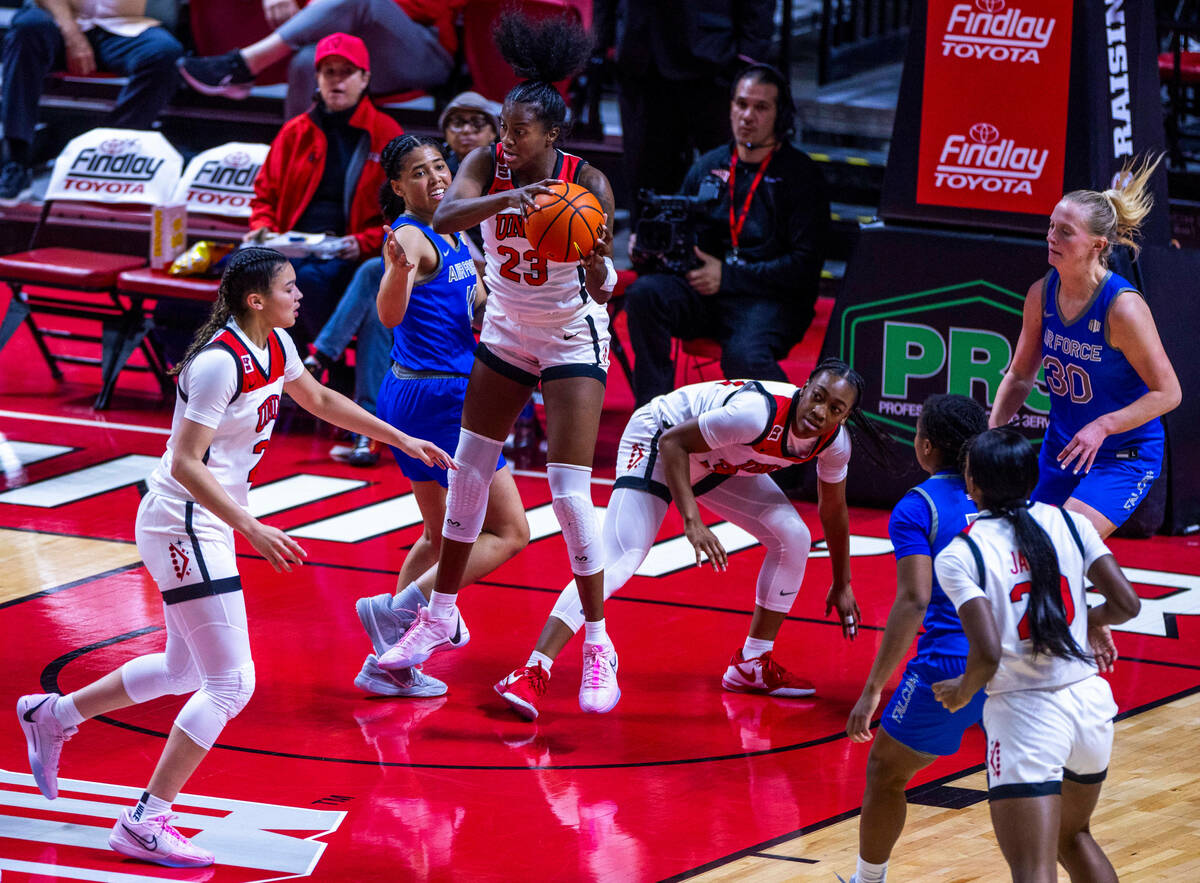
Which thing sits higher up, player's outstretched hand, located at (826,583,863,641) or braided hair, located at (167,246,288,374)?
braided hair, located at (167,246,288,374)

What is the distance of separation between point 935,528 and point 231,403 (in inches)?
74.7

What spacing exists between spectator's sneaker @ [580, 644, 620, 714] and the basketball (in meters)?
1.33

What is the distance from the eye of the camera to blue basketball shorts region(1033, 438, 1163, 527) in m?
5.52

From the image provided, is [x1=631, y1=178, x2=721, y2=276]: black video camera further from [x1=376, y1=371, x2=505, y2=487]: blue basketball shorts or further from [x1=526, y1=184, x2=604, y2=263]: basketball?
[x1=526, y1=184, x2=604, y2=263]: basketball

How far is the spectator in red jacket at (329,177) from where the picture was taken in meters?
9.09

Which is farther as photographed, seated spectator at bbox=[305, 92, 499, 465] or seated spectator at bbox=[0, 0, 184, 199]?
seated spectator at bbox=[0, 0, 184, 199]

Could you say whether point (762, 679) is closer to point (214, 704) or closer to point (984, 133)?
point (214, 704)

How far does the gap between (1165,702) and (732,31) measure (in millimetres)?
5386

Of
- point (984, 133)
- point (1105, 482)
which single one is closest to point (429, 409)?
point (1105, 482)

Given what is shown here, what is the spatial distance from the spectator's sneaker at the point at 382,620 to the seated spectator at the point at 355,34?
573 cm

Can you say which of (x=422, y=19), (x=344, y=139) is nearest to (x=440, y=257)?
(x=344, y=139)

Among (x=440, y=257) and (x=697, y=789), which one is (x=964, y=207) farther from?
(x=697, y=789)

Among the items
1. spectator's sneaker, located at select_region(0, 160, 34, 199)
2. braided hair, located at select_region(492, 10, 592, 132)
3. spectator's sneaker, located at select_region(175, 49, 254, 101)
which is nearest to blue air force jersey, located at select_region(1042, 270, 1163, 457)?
braided hair, located at select_region(492, 10, 592, 132)

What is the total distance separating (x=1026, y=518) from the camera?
3.71 meters
